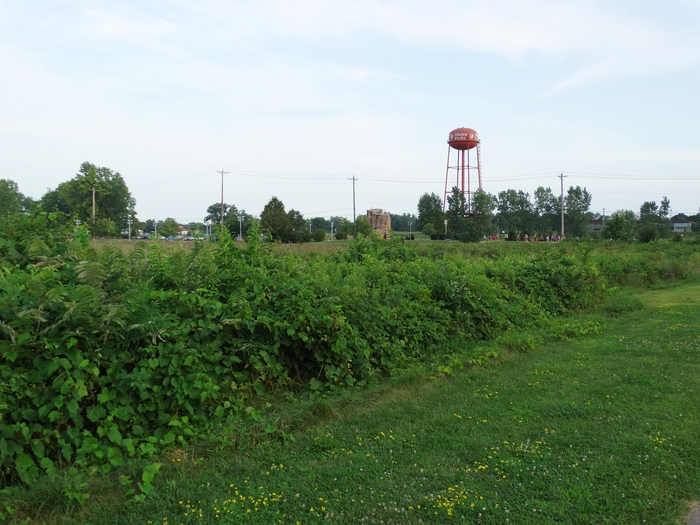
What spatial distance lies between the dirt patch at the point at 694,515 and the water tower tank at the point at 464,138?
2367 inches

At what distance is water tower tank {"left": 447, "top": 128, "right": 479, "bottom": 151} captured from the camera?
60.2 metres

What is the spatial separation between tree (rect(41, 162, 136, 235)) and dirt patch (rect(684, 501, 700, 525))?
5614cm

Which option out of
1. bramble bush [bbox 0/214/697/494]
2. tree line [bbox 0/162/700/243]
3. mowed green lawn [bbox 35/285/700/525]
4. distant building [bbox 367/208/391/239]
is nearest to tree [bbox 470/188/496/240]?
tree line [bbox 0/162/700/243]

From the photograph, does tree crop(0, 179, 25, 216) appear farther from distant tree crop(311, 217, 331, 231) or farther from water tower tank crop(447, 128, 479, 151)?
water tower tank crop(447, 128, 479, 151)

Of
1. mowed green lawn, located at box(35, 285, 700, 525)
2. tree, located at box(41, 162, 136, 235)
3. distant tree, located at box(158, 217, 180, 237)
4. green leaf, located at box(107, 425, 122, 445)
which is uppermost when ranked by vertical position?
tree, located at box(41, 162, 136, 235)

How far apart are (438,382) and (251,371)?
217 cm

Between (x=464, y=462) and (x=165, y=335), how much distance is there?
248 cm

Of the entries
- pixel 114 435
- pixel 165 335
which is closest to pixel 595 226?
pixel 165 335

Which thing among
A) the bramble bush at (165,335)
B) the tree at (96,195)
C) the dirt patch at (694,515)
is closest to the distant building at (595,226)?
the tree at (96,195)

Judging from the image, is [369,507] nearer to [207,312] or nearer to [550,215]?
[207,312]

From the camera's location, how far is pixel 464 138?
6025cm

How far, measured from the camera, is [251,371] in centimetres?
504

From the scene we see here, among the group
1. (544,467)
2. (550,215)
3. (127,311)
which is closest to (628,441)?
(544,467)

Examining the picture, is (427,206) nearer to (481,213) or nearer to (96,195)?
(481,213)
